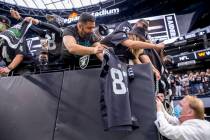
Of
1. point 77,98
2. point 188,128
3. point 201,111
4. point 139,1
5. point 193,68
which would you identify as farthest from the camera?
point 139,1

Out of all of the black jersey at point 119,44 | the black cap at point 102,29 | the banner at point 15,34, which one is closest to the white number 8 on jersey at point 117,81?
the black jersey at point 119,44

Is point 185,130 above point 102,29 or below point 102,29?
below

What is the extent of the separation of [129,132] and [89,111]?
0.43 metres

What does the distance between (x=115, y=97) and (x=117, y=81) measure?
15cm

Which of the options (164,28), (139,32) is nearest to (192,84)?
(164,28)

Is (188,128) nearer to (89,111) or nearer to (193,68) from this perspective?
(89,111)

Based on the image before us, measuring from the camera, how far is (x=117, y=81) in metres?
2.28

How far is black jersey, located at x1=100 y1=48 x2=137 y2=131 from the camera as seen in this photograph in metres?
2.14

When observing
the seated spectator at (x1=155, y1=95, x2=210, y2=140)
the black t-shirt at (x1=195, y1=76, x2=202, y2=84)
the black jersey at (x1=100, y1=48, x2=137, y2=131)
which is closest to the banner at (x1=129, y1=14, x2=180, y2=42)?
the black t-shirt at (x1=195, y1=76, x2=202, y2=84)

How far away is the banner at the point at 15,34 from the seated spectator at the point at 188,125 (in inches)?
76.1

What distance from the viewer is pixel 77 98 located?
102 inches

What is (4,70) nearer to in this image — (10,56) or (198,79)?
(10,56)

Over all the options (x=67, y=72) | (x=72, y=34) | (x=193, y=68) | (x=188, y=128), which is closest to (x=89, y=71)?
(x=67, y=72)

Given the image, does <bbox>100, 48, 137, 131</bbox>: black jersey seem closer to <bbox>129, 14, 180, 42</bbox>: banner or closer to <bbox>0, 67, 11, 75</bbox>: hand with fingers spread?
<bbox>0, 67, 11, 75</bbox>: hand with fingers spread
